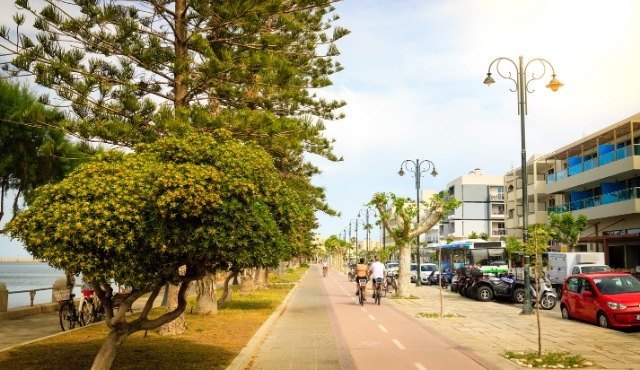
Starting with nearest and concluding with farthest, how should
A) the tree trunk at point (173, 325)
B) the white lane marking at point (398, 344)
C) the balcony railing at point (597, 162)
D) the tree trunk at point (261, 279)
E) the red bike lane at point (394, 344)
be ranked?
the red bike lane at point (394, 344)
the white lane marking at point (398, 344)
the tree trunk at point (173, 325)
the tree trunk at point (261, 279)
the balcony railing at point (597, 162)

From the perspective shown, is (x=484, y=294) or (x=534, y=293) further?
(x=484, y=294)

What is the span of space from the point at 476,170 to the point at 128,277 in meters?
101

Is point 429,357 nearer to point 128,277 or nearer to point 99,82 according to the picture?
point 128,277

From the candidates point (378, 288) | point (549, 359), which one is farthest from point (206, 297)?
point (549, 359)

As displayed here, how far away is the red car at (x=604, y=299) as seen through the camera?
618 inches

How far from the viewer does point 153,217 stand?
7707 mm

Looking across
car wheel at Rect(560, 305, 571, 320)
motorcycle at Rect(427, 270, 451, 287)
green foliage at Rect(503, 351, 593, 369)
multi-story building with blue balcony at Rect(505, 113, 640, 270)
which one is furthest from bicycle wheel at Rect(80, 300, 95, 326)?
motorcycle at Rect(427, 270, 451, 287)

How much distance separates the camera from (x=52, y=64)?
15344 millimetres

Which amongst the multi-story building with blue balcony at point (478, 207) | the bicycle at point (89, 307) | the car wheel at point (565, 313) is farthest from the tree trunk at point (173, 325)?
the multi-story building with blue balcony at point (478, 207)

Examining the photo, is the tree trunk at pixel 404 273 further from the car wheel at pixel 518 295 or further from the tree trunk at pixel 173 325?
the tree trunk at pixel 173 325

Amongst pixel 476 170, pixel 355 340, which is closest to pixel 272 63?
pixel 355 340

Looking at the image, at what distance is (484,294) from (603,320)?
11484mm

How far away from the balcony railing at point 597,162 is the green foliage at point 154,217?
38008mm

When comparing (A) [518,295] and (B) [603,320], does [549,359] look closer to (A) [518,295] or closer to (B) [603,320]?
(B) [603,320]
